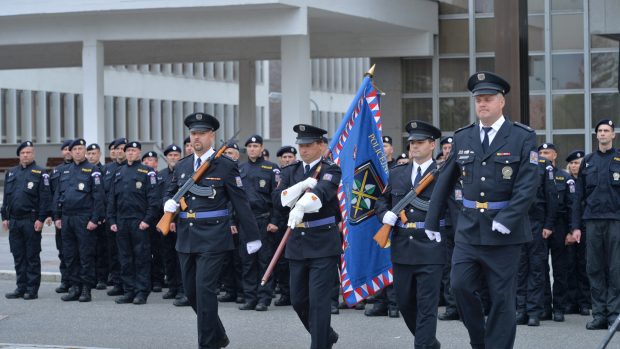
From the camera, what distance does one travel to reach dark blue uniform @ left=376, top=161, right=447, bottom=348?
30.6 feet

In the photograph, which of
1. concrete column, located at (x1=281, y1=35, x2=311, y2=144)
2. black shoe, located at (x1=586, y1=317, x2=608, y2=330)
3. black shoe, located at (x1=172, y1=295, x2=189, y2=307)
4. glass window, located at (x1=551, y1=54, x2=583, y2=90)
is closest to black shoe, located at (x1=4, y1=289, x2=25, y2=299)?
black shoe, located at (x1=172, y1=295, x2=189, y2=307)

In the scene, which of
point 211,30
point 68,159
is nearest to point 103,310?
point 68,159

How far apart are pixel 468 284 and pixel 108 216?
25.9ft

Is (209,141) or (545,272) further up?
(209,141)

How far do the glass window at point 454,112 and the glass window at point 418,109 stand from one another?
297mm

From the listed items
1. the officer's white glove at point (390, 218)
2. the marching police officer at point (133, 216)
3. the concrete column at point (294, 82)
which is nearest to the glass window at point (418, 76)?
the concrete column at point (294, 82)

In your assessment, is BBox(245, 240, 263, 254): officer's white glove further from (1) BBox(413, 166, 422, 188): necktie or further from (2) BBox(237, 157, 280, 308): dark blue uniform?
(2) BBox(237, 157, 280, 308): dark blue uniform

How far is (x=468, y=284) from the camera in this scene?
8.22m

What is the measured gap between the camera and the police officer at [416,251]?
9359 mm

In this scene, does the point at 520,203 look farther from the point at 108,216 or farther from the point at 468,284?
the point at 108,216

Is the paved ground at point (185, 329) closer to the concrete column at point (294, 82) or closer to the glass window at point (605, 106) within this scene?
the concrete column at point (294, 82)

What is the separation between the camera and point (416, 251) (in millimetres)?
9547

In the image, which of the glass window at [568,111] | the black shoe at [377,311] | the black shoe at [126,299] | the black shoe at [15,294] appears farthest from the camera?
the glass window at [568,111]

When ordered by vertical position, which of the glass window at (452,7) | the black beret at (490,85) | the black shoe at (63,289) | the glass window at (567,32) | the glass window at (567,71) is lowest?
the black shoe at (63,289)
